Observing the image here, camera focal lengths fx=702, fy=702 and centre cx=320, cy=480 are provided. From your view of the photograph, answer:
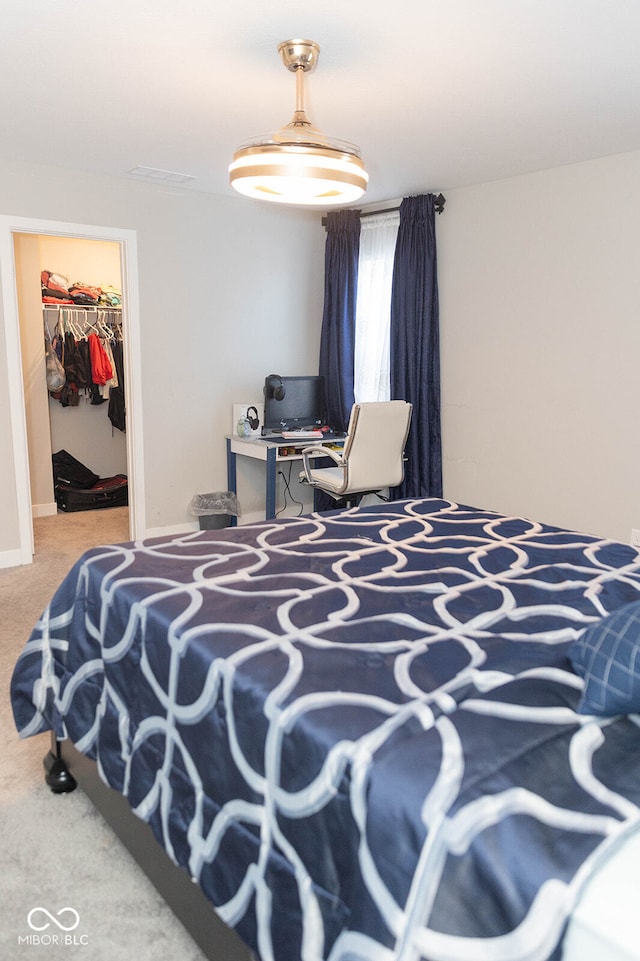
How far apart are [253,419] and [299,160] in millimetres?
2793

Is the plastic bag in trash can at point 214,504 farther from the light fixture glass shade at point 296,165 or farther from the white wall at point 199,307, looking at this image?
the light fixture glass shade at point 296,165

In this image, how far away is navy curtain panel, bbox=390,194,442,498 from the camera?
→ 14.8 feet

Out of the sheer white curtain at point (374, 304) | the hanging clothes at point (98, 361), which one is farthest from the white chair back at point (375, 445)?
the hanging clothes at point (98, 361)

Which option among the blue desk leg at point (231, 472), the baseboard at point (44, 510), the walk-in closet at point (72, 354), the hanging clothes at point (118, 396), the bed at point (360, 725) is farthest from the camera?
the hanging clothes at point (118, 396)

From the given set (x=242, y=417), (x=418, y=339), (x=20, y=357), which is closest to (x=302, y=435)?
(x=242, y=417)

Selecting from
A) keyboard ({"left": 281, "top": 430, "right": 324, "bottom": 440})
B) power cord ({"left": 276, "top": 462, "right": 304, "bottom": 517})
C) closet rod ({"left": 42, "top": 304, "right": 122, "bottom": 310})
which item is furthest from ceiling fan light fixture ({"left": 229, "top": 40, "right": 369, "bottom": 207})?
closet rod ({"left": 42, "top": 304, "right": 122, "bottom": 310})

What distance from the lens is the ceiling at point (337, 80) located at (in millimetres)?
2141

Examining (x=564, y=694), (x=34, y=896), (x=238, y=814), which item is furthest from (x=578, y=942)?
(x=34, y=896)

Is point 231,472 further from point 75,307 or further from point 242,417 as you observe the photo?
point 75,307

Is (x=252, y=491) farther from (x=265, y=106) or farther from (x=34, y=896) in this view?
(x=34, y=896)

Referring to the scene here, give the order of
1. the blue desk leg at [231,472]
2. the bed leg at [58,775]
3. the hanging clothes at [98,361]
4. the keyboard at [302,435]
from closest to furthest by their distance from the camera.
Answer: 1. the bed leg at [58,775]
2. the keyboard at [302,435]
3. the blue desk leg at [231,472]
4. the hanging clothes at [98,361]

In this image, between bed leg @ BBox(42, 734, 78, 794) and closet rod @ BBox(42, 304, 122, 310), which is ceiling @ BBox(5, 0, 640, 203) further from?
bed leg @ BBox(42, 734, 78, 794)

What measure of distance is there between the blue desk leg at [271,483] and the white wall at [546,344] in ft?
3.78

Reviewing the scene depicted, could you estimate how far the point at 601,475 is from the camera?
3793 mm
